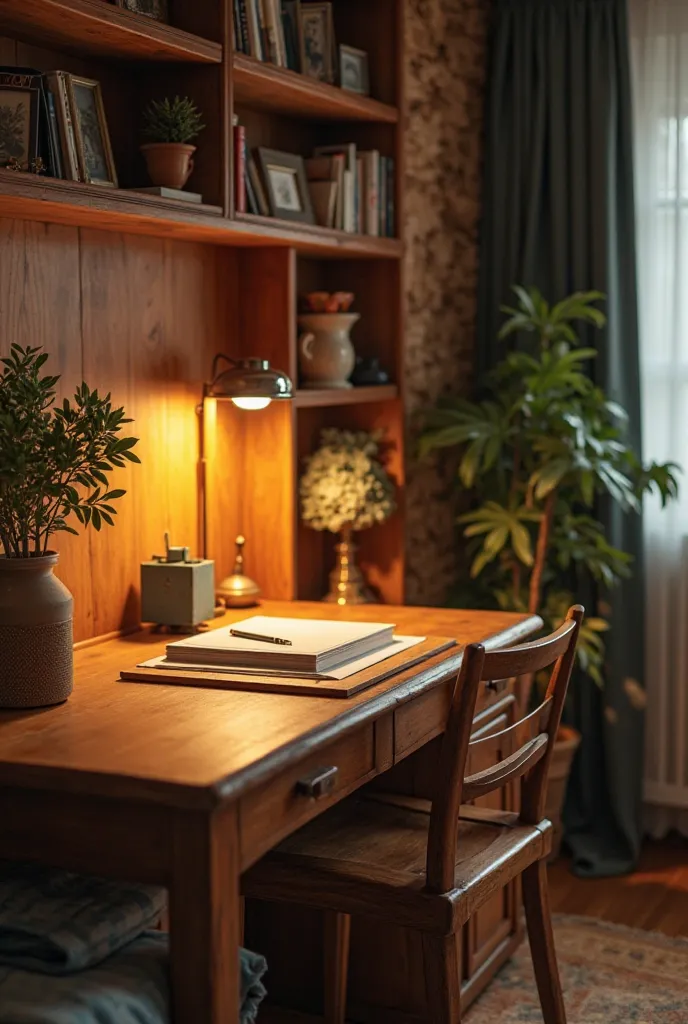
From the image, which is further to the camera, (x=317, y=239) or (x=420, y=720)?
(x=317, y=239)

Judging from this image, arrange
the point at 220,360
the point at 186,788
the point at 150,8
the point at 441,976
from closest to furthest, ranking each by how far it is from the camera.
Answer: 1. the point at 186,788
2. the point at 441,976
3. the point at 150,8
4. the point at 220,360

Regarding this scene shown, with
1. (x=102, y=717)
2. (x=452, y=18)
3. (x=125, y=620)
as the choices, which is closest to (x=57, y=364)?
(x=125, y=620)

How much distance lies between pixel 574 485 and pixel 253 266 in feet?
3.51

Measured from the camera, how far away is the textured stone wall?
12.0ft

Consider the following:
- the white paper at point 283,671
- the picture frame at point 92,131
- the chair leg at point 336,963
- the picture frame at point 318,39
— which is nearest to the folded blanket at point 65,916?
the white paper at point 283,671

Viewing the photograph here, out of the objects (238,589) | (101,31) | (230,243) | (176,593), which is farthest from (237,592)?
(101,31)

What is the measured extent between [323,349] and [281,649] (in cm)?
113

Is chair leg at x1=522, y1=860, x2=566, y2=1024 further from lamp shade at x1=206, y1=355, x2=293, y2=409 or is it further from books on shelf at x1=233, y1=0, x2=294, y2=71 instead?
books on shelf at x1=233, y1=0, x2=294, y2=71

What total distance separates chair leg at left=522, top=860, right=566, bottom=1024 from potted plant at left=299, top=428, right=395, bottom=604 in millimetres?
989

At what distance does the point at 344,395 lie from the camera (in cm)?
329

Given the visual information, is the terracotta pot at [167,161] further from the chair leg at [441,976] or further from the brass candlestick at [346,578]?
the chair leg at [441,976]

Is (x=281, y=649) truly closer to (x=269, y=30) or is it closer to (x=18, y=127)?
(x=18, y=127)

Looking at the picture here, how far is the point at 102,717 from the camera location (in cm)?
209

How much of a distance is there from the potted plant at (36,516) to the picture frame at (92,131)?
486 millimetres
